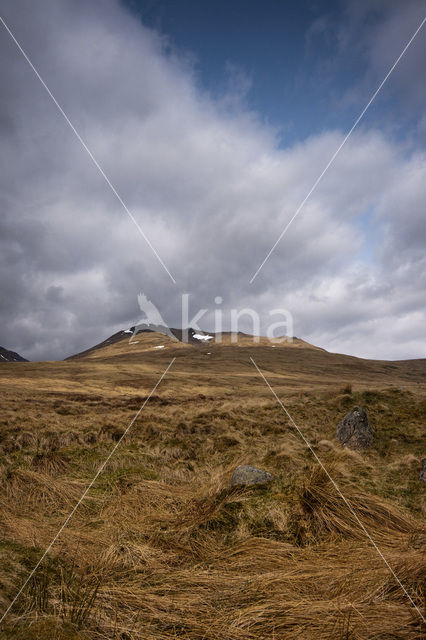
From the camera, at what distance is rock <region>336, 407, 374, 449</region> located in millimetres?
10539

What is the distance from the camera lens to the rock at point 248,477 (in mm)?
6100

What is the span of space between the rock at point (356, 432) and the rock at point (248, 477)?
5.51m

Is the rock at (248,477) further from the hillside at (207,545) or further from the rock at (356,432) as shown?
the rock at (356,432)

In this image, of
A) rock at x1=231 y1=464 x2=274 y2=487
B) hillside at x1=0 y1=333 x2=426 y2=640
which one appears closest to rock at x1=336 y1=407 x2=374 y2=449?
hillside at x1=0 y1=333 x2=426 y2=640

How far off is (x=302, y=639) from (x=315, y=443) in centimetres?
925

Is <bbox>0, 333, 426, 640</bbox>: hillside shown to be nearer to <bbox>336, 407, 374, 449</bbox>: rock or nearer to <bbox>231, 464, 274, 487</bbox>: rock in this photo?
<bbox>231, 464, 274, 487</bbox>: rock

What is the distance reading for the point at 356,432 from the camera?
1079cm

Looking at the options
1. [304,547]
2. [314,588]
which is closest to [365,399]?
[304,547]

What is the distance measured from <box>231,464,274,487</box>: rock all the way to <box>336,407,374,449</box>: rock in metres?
5.51

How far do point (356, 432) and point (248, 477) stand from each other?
621 cm

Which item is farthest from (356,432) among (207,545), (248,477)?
(207,545)

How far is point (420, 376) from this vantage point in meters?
118

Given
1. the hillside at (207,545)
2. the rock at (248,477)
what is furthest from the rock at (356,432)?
the rock at (248,477)

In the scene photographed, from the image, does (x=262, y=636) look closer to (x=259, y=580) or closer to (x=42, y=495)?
(x=259, y=580)
